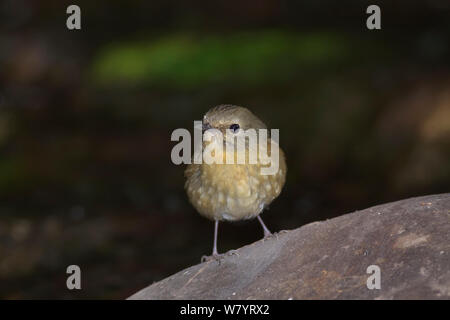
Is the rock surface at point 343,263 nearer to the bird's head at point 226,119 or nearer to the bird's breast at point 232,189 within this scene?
the bird's breast at point 232,189

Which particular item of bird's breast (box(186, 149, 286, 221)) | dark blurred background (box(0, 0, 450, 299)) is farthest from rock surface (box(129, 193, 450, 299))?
dark blurred background (box(0, 0, 450, 299))

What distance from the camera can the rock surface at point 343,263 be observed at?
329 cm

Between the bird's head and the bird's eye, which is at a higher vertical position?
the bird's head

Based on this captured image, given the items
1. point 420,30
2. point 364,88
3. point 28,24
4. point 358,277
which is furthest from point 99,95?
point 358,277

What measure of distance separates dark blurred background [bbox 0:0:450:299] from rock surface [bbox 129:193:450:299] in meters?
2.10

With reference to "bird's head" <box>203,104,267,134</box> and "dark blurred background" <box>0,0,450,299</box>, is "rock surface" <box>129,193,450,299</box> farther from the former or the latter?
"dark blurred background" <box>0,0,450,299</box>

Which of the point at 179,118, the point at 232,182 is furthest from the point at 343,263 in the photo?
the point at 179,118

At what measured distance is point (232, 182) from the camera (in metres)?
4.57

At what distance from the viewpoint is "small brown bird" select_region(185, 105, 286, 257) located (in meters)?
4.43

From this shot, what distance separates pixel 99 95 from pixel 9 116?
1.31 m

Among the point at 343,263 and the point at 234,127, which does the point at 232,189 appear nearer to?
the point at 234,127

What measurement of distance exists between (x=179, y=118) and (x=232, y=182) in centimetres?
546

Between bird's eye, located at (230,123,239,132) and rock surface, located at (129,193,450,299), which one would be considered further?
bird's eye, located at (230,123,239,132)

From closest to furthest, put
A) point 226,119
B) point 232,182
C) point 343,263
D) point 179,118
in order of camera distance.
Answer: point 343,263 → point 226,119 → point 232,182 → point 179,118
